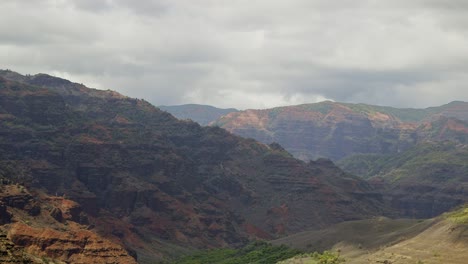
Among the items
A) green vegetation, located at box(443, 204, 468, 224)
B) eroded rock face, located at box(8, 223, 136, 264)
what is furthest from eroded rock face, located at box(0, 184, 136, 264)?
green vegetation, located at box(443, 204, 468, 224)

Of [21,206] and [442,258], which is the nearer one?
[442,258]

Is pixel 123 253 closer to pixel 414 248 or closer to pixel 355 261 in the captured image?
pixel 355 261

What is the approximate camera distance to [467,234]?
169000 mm

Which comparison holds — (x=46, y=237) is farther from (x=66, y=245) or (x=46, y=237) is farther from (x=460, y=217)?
(x=460, y=217)

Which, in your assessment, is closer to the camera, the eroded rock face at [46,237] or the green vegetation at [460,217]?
the eroded rock face at [46,237]

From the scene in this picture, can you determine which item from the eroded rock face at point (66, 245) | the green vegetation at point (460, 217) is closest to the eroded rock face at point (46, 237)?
the eroded rock face at point (66, 245)

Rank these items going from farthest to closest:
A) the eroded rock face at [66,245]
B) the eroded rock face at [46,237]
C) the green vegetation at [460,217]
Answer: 1. the green vegetation at [460,217]
2. the eroded rock face at [46,237]
3. the eroded rock face at [66,245]

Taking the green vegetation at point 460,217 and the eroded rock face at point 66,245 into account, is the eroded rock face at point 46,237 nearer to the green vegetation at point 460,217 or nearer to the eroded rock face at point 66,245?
the eroded rock face at point 66,245

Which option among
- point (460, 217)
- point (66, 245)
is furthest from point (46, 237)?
point (460, 217)

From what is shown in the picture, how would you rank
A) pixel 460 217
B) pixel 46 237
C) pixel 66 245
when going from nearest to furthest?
pixel 46 237 → pixel 66 245 → pixel 460 217

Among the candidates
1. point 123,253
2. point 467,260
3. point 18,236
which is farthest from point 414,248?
point 18,236

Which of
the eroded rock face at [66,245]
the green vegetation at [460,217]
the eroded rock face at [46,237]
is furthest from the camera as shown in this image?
the green vegetation at [460,217]

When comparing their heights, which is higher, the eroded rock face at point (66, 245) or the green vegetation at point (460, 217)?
the green vegetation at point (460, 217)

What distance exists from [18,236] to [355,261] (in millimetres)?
88632
